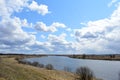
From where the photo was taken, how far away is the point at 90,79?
58719 mm

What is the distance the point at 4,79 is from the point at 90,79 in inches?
1240

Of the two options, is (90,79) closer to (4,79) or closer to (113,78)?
(113,78)

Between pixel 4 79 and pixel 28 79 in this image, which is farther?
pixel 28 79

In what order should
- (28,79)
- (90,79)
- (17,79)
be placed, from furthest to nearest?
(90,79)
(28,79)
(17,79)

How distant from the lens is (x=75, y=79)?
6519 cm

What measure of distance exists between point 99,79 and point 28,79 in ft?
112

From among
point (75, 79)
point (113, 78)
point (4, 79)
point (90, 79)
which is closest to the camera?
point (4, 79)

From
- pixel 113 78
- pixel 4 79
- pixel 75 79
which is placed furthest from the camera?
pixel 113 78

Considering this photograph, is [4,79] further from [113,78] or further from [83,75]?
[113,78]

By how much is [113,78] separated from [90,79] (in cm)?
1305

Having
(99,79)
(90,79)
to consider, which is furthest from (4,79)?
(99,79)

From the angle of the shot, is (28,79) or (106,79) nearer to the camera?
(28,79)

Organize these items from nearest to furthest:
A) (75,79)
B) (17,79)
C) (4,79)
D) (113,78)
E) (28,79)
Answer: (4,79), (17,79), (28,79), (75,79), (113,78)

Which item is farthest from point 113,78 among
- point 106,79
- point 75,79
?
point 75,79
